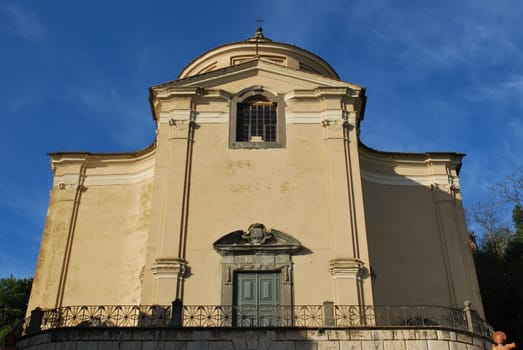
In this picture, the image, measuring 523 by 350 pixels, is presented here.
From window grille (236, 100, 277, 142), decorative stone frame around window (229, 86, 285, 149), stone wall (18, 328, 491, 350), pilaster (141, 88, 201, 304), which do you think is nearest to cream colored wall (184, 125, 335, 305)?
decorative stone frame around window (229, 86, 285, 149)

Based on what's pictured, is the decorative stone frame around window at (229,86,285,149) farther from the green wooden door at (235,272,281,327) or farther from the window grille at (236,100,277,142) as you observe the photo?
the green wooden door at (235,272,281,327)

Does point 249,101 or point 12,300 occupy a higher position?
point 249,101

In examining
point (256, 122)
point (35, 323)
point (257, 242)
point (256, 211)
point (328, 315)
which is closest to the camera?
point (328, 315)

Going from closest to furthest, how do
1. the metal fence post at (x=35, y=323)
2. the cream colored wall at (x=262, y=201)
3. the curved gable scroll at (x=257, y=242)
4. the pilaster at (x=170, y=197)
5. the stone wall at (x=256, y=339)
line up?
the stone wall at (x=256, y=339) < the metal fence post at (x=35, y=323) < the pilaster at (x=170, y=197) < the cream colored wall at (x=262, y=201) < the curved gable scroll at (x=257, y=242)

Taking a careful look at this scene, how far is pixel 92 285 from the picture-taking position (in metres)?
21.1

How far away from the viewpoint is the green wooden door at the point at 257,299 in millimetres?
17375

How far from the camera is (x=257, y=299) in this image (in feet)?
59.1

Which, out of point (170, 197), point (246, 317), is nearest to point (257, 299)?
point (246, 317)

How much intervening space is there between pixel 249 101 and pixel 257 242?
5.97m

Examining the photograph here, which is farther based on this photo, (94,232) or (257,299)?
(94,232)

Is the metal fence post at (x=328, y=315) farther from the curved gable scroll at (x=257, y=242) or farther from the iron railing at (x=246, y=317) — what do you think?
Result: the curved gable scroll at (x=257, y=242)

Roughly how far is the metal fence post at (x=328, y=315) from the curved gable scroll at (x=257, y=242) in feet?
9.49

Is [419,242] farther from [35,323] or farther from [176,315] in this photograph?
[35,323]

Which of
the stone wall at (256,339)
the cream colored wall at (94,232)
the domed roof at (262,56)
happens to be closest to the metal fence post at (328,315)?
the stone wall at (256,339)
